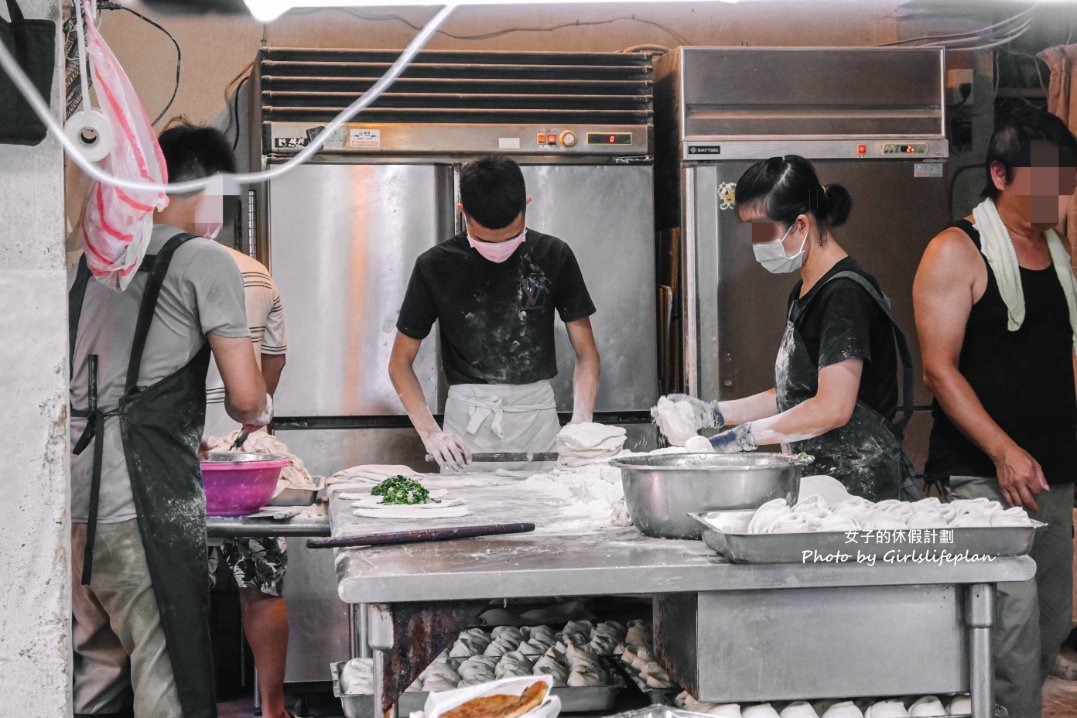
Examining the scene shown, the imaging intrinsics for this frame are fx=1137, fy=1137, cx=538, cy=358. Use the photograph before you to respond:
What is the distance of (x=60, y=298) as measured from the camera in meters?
2.26

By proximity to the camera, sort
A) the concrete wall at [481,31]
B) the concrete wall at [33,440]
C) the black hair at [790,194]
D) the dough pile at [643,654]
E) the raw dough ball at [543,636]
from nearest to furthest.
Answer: the concrete wall at [33,440] → the dough pile at [643,654] → the raw dough ball at [543,636] → the black hair at [790,194] → the concrete wall at [481,31]

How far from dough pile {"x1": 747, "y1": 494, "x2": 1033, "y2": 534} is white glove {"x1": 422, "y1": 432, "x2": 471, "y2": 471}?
1800 millimetres

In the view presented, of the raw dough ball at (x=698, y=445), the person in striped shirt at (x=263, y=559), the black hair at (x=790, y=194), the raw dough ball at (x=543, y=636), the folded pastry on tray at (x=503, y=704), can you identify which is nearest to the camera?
the folded pastry on tray at (x=503, y=704)

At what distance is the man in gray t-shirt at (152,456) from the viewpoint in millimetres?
2631

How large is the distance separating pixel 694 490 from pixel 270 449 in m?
1.92

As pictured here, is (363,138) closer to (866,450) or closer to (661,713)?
(866,450)

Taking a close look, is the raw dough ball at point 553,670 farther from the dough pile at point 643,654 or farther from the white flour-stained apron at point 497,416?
the white flour-stained apron at point 497,416

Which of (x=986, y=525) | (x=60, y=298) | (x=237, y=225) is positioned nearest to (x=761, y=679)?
(x=986, y=525)

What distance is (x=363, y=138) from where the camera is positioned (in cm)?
490

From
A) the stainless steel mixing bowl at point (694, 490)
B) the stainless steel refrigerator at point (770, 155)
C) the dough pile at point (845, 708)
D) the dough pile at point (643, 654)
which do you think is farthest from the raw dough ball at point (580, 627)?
the stainless steel refrigerator at point (770, 155)

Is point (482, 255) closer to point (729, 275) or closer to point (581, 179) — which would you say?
point (581, 179)

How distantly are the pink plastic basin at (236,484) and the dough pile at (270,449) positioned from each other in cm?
23

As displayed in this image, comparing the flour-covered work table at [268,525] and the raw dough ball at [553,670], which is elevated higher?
the flour-covered work table at [268,525]

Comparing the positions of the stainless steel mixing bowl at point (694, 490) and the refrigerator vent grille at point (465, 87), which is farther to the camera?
the refrigerator vent grille at point (465, 87)
